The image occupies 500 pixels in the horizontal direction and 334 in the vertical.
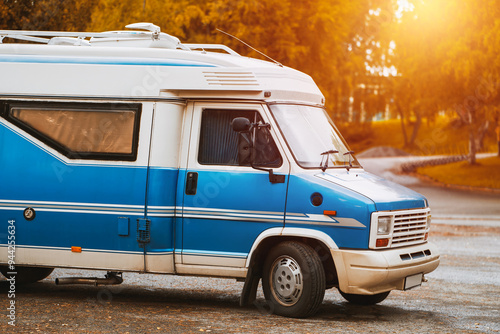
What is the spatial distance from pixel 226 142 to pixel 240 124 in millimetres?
471

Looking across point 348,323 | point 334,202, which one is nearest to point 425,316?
point 348,323

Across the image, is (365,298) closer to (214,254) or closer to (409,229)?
(409,229)

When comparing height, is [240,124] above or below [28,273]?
above

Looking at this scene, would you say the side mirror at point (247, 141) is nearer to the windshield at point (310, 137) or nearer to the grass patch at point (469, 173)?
the windshield at point (310, 137)

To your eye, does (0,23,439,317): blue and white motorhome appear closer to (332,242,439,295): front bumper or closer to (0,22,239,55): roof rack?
(332,242,439,295): front bumper

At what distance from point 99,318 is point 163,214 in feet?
4.13

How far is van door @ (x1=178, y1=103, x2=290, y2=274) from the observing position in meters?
8.47

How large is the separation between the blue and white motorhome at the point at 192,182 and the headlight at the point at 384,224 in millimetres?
17

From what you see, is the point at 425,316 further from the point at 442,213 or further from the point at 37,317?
the point at 442,213

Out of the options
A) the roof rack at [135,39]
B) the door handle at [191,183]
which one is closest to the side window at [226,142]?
the door handle at [191,183]

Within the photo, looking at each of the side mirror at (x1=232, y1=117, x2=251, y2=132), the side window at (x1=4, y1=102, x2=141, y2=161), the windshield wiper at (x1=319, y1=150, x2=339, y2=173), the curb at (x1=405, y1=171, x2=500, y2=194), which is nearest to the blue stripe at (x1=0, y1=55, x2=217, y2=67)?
the side window at (x1=4, y1=102, x2=141, y2=161)

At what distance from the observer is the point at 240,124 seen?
8359mm

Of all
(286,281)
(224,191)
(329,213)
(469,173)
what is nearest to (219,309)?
(286,281)

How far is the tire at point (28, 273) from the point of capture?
416 inches
